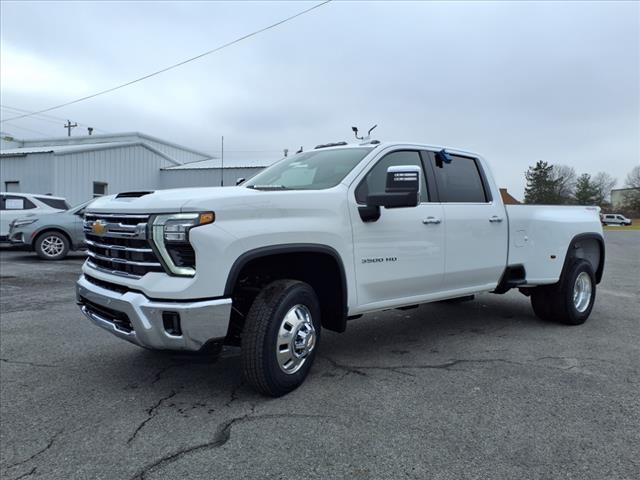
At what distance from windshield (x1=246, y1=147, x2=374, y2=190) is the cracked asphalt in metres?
1.57

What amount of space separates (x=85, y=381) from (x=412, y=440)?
8.60ft

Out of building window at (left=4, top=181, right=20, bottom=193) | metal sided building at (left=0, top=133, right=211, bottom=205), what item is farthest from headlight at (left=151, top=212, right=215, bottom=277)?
building window at (left=4, top=181, right=20, bottom=193)

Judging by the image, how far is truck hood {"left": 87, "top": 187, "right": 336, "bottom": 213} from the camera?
323 centimetres

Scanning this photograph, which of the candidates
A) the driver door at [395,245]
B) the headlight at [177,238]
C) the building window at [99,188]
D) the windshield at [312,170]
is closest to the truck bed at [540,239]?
the driver door at [395,245]

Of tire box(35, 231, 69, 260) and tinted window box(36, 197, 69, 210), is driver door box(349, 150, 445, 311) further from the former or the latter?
tinted window box(36, 197, 69, 210)

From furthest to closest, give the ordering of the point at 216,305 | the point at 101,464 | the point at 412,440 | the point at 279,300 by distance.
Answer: the point at 279,300 → the point at 216,305 → the point at 412,440 → the point at 101,464

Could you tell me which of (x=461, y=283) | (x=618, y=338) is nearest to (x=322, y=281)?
(x=461, y=283)

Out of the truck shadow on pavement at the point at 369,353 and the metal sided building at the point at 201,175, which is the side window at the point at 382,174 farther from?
the metal sided building at the point at 201,175

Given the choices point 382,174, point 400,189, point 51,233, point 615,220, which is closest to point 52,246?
point 51,233

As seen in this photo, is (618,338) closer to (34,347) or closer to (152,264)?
(152,264)

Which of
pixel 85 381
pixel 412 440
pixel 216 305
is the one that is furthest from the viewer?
pixel 85 381

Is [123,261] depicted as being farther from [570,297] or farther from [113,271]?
[570,297]

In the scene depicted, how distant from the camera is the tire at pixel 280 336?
134 inches

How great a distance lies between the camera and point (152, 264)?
131 inches
